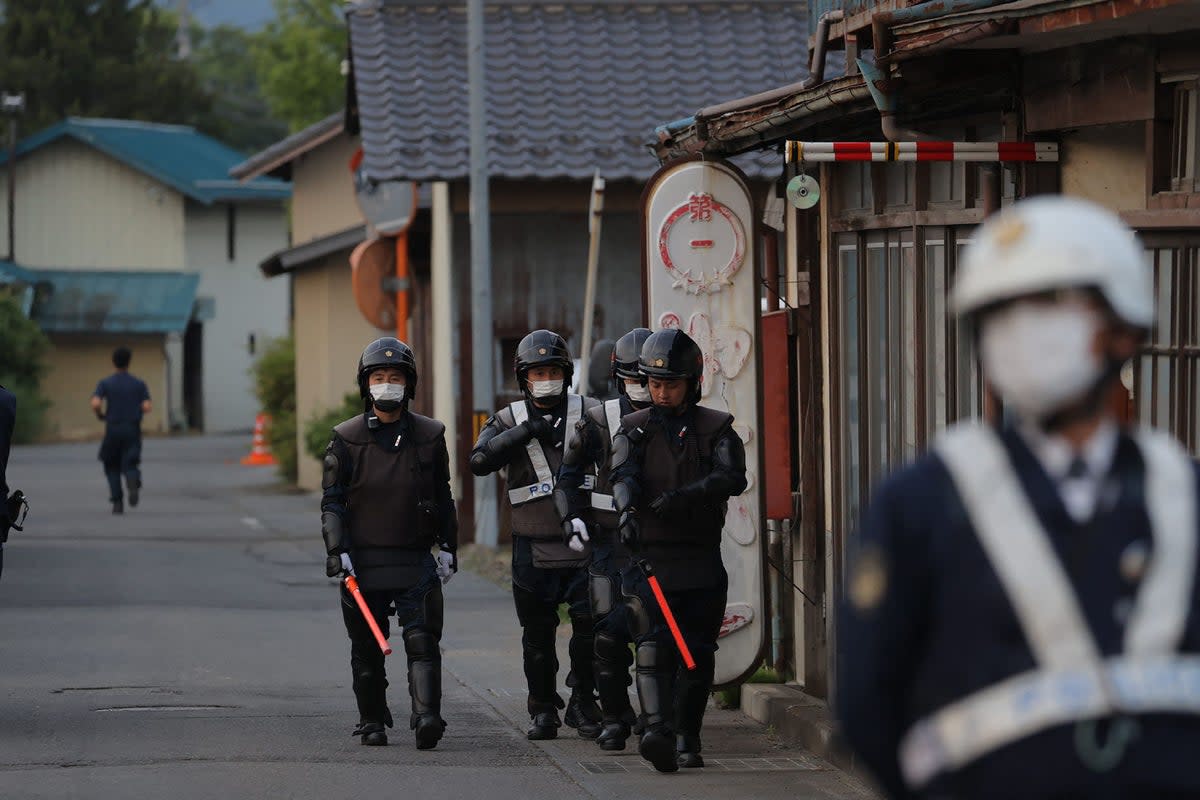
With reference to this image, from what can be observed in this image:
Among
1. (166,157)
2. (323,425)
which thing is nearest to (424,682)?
(323,425)

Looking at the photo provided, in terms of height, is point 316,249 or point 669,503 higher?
point 316,249

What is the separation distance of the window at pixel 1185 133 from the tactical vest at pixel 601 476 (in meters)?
3.18

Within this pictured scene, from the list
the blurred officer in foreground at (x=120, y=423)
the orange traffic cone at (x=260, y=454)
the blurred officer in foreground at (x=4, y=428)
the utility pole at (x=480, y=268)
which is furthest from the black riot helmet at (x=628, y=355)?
the orange traffic cone at (x=260, y=454)

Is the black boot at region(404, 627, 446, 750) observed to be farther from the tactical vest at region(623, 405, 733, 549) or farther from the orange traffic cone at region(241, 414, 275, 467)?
the orange traffic cone at region(241, 414, 275, 467)

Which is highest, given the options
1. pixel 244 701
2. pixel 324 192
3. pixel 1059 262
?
pixel 324 192

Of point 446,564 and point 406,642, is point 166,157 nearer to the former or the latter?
point 446,564

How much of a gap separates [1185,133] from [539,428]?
3860 mm

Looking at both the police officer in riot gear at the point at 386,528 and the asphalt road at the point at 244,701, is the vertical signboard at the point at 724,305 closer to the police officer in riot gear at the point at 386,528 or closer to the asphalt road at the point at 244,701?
the asphalt road at the point at 244,701

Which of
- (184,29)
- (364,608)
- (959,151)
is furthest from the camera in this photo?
(184,29)

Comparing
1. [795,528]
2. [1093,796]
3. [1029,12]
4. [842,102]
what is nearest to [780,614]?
[795,528]

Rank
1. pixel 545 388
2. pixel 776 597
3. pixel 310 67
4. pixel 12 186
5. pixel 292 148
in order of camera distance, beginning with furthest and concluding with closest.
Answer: pixel 310 67 < pixel 12 186 < pixel 292 148 < pixel 776 597 < pixel 545 388

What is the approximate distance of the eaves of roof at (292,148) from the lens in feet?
92.8

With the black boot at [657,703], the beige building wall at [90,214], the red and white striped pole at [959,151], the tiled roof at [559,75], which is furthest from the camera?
the beige building wall at [90,214]

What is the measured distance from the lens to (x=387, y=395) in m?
9.24
